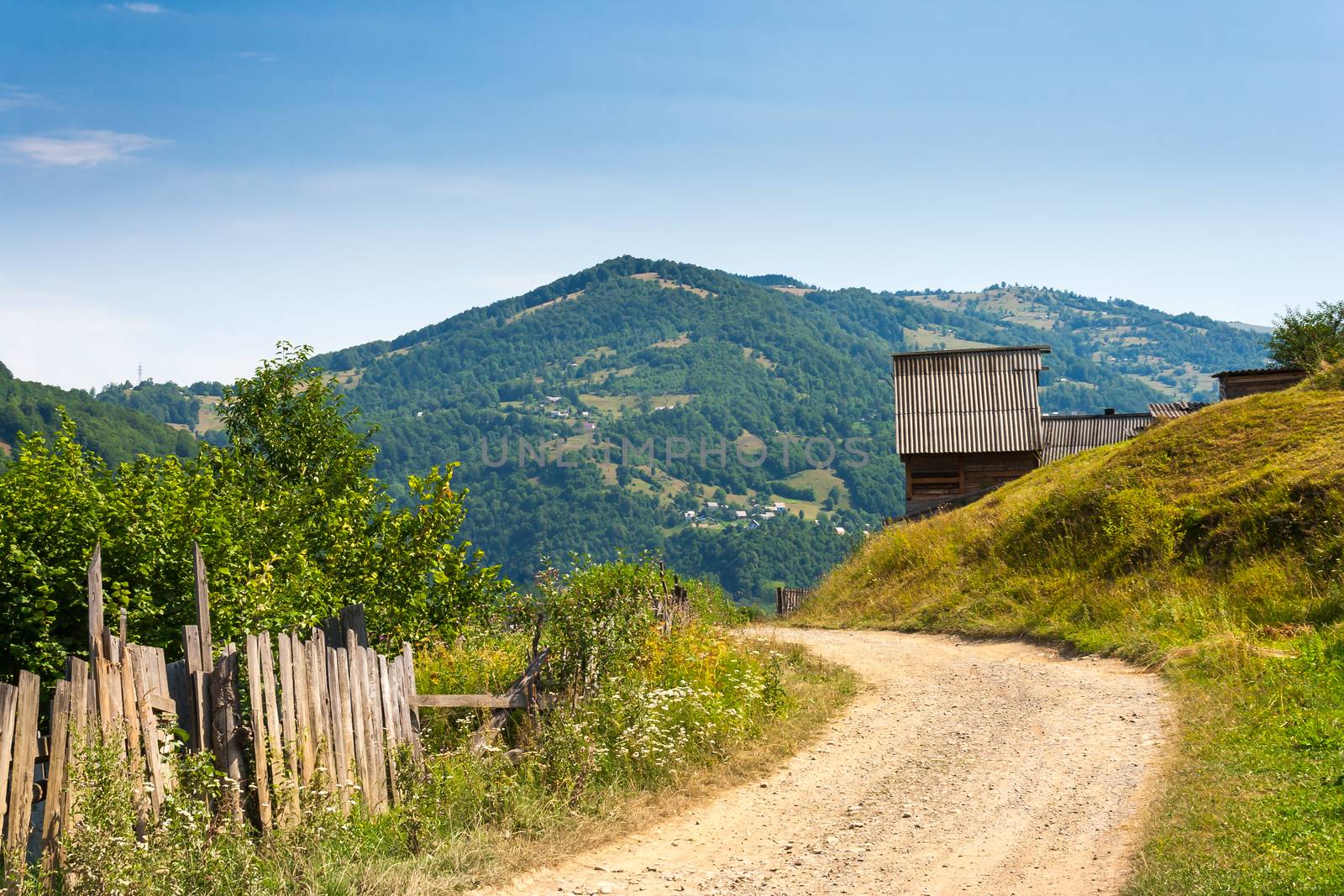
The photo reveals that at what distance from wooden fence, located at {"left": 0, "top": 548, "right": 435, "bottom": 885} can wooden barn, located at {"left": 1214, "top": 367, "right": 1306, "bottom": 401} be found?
28.1 metres

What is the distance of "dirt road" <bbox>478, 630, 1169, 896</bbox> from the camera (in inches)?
320

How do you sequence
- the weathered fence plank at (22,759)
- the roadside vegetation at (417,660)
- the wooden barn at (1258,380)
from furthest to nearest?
1. the wooden barn at (1258,380)
2. the roadside vegetation at (417,660)
3. the weathered fence plank at (22,759)

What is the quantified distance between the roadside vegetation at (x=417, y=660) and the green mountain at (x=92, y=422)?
112m

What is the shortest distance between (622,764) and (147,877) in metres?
4.34

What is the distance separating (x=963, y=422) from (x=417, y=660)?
26970mm

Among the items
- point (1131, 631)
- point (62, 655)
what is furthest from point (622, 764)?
point (1131, 631)

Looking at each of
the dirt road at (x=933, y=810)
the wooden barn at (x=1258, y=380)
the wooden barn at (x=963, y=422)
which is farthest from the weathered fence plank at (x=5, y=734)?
the wooden barn at (x=1258, y=380)

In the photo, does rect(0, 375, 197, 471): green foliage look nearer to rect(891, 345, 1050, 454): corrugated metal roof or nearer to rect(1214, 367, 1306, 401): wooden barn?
rect(891, 345, 1050, 454): corrugated metal roof

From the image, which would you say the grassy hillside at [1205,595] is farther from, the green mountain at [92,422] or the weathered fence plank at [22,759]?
the green mountain at [92,422]

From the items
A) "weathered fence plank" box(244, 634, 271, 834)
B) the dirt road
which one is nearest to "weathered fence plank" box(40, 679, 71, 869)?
"weathered fence plank" box(244, 634, 271, 834)

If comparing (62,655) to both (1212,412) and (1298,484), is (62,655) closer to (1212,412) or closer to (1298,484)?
(1298,484)

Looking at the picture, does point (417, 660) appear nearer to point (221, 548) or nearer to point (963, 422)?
point (221, 548)

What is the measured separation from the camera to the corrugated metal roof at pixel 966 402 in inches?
1432

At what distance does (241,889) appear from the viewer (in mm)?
7414
